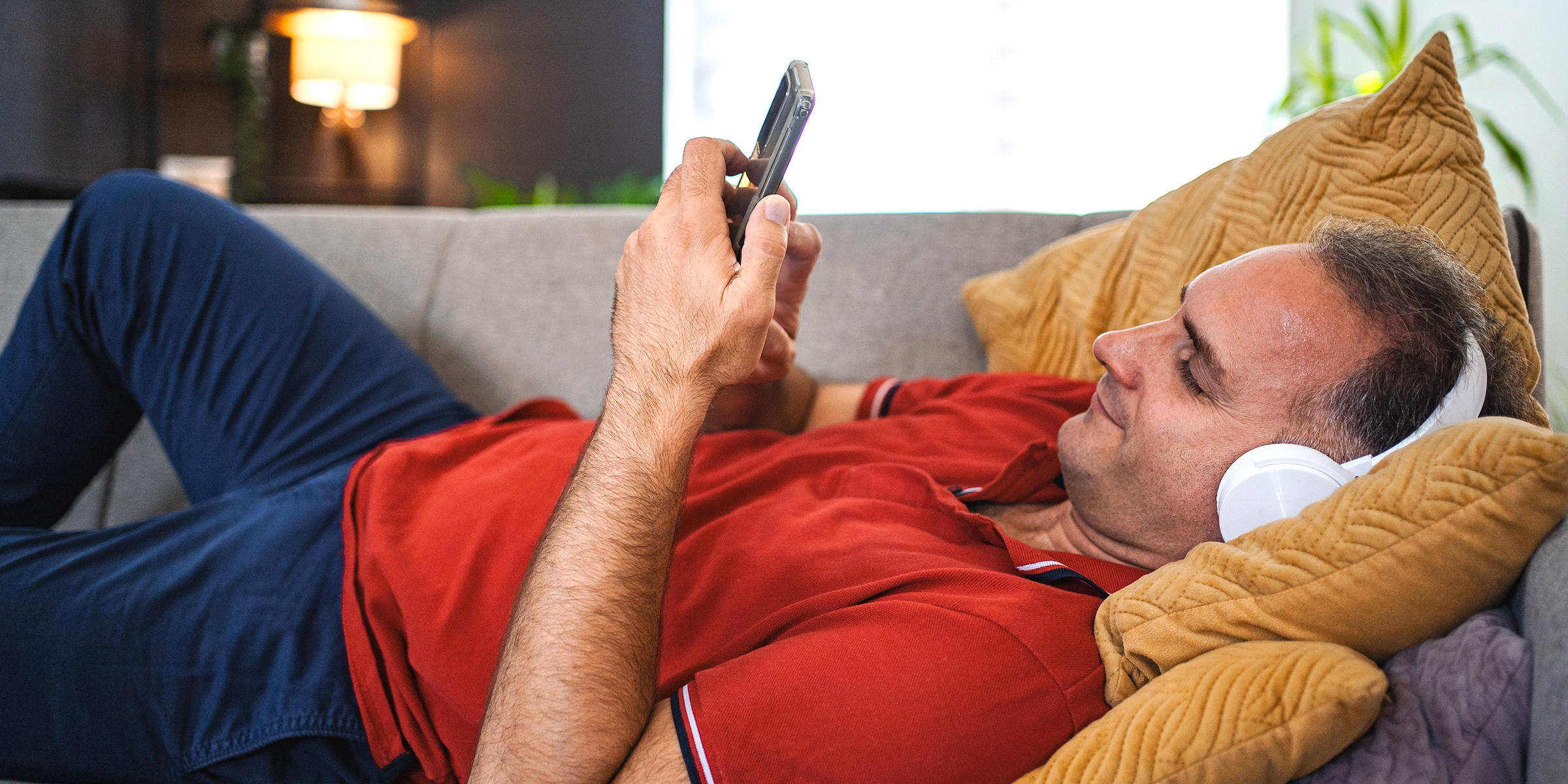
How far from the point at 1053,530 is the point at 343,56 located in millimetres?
3988

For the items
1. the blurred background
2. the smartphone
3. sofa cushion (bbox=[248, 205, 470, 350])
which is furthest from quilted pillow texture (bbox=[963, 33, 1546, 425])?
the blurred background

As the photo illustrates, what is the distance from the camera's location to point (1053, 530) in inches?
40.2

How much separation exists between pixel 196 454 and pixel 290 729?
0.57 m

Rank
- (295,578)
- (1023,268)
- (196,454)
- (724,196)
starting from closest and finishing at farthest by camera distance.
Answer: (724,196) → (295,578) → (196,454) → (1023,268)

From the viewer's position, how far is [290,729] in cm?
92

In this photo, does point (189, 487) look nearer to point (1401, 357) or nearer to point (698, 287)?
point (698, 287)

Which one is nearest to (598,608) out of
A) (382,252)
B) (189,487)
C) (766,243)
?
(766,243)

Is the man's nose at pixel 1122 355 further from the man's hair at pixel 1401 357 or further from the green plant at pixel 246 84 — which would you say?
the green plant at pixel 246 84

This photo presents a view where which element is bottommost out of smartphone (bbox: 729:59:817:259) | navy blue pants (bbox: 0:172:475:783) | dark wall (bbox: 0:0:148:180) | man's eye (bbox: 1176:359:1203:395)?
navy blue pants (bbox: 0:172:475:783)

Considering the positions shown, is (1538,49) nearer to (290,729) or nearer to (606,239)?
(606,239)

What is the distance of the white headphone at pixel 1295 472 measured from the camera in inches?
29.6

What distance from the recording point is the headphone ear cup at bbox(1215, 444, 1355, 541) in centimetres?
75

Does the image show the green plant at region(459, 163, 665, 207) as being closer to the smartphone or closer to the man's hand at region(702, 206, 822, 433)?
the man's hand at region(702, 206, 822, 433)

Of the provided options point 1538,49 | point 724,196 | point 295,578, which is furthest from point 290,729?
point 1538,49
